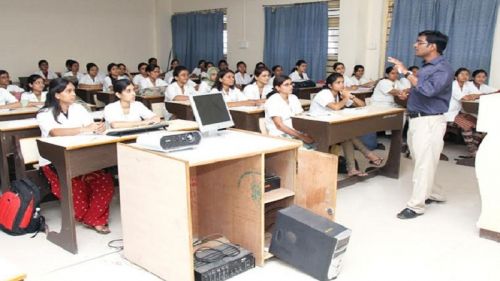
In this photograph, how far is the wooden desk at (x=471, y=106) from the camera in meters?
5.57

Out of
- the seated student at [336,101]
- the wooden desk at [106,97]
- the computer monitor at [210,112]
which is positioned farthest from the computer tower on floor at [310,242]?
the wooden desk at [106,97]

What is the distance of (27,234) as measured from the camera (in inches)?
132

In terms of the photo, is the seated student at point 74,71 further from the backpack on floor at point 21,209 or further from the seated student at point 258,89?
the backpack on floor at point 21,209

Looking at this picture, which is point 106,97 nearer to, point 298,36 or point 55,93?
point 55,93

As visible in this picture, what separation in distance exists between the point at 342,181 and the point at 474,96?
2.47 metres

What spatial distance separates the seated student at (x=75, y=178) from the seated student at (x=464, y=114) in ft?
13.6

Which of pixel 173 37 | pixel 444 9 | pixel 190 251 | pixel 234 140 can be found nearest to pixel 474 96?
pixel 444 9

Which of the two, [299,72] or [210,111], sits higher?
[210,111]

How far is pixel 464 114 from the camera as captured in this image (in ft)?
19.1

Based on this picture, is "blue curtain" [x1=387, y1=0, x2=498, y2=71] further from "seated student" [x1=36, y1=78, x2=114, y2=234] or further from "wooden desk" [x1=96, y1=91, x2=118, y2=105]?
"seated student" [x1=36, y1=78, x2=114, y2=234]

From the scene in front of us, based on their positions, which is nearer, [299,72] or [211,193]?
[211,193]

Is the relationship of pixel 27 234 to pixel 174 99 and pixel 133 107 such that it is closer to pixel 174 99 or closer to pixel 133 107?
pixel 133 107

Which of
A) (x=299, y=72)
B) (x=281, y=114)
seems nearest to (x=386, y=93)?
(x=299, y=72)

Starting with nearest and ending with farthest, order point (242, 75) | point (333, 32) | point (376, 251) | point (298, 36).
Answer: point (376, 251) → point (333, 32) → point (298, 36) → point (242, 75)
